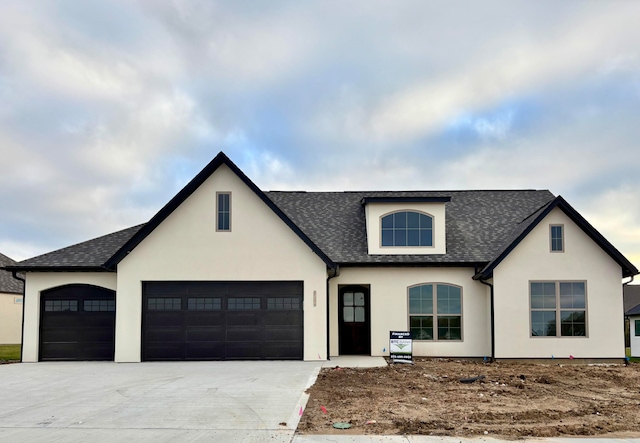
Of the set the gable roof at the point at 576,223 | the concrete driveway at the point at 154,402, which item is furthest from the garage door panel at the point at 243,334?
the gable roof at the point at 576,223

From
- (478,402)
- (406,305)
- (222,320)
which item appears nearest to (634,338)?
(406,305)

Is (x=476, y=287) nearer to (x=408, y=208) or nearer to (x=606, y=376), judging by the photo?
(x=408, y=208)

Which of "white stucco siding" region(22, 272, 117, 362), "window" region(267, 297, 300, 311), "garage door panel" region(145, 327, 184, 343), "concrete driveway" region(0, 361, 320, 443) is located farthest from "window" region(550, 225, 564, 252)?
"white stucco siding" region(22, 272, 117, 362)

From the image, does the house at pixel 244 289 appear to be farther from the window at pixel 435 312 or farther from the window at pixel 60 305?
the window at pixel 435 312

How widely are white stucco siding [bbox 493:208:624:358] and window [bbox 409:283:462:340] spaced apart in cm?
155

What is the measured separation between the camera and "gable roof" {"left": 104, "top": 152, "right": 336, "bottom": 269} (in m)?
17.8

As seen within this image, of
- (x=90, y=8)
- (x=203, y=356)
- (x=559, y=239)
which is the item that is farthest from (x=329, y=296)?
(x=90, y=8)

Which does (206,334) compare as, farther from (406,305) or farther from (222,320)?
(406,305)

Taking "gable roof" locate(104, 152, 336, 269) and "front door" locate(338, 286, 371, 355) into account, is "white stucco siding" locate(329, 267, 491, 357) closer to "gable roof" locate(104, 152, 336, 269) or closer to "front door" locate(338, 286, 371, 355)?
"front door" locate(338, 286, 371, 355)

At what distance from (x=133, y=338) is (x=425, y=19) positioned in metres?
13.3

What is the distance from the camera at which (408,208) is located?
2014 centimetres

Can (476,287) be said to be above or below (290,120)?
below

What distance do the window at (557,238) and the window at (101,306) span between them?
591 inches

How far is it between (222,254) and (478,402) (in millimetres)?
10035
